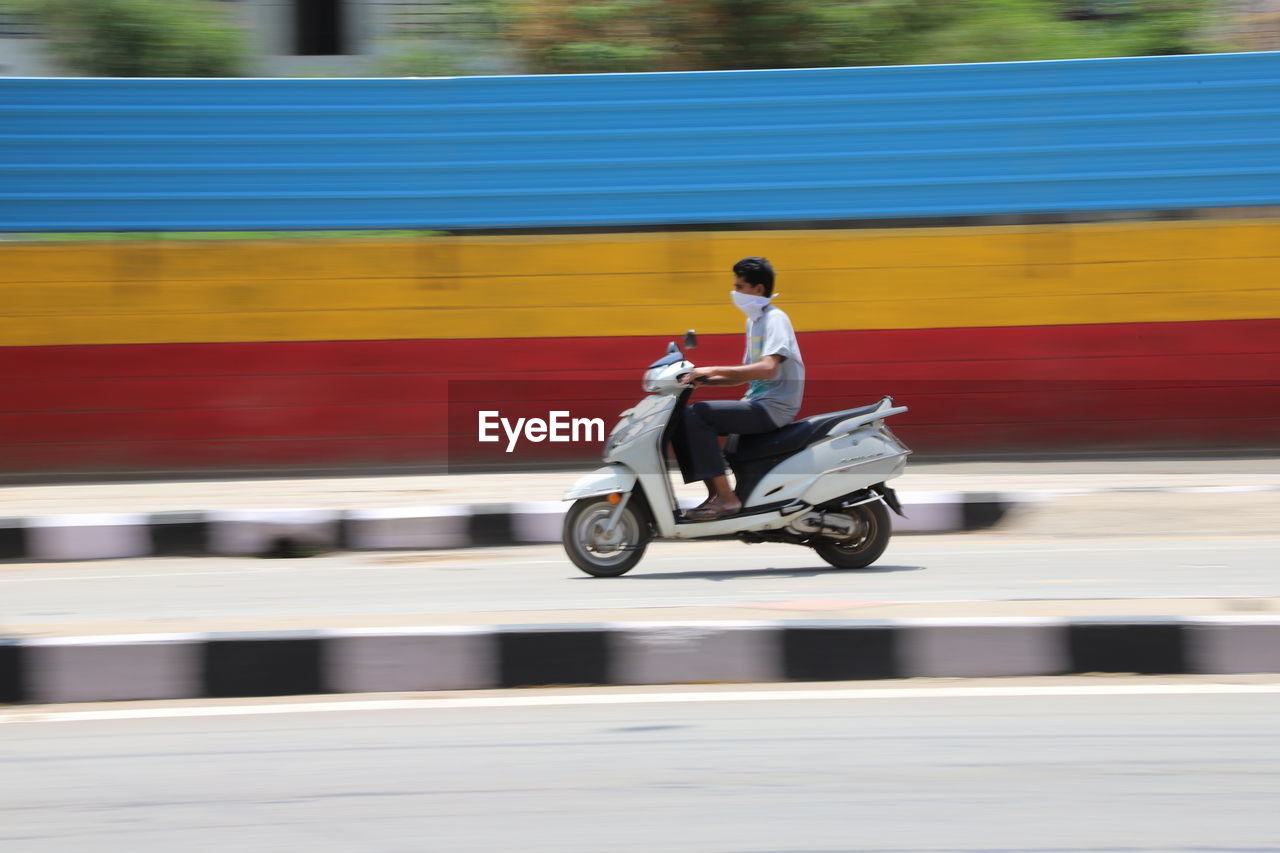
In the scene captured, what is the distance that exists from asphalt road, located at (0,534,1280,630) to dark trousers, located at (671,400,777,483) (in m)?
0.52

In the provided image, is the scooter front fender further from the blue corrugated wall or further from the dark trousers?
the blue corrugated wall

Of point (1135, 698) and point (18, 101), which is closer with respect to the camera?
point (1135, 698)

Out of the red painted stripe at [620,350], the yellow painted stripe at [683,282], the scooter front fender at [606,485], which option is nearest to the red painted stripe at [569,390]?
the red painted stripe at [620,350]

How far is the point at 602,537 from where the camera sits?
6.49 meters

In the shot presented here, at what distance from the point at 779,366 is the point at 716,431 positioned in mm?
398

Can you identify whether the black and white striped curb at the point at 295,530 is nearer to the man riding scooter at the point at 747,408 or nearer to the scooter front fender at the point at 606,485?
the scooter front fender at the point at 606,485

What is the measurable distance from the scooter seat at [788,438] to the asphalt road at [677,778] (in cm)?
232

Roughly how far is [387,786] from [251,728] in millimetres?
757

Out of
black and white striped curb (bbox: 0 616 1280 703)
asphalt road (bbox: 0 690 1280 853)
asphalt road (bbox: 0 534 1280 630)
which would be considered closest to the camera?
asphalt road (bbox: 0 690 1280 853)

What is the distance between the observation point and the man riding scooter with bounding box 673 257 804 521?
20.6 ft

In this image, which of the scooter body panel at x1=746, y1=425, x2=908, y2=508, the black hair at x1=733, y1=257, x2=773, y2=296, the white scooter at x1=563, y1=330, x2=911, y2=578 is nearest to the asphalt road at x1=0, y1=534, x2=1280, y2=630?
the white scooter at x1=563, y1=330, x2=911, y2=578

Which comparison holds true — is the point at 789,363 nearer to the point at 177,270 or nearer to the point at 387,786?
the point at 387,786

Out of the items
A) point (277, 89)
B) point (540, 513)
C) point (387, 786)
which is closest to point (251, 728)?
point (387, 786)

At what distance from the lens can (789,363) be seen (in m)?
6.26
